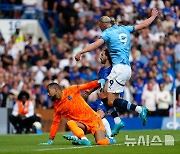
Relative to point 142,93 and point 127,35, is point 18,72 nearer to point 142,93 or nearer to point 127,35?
point 142,93

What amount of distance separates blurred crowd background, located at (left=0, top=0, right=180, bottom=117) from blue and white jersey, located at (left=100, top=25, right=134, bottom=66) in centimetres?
921

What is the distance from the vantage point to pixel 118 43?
16.0m

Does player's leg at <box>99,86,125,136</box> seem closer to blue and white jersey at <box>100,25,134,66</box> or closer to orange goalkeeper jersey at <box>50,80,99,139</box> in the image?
blue and white jersey at <box>100,25,134,66</box>

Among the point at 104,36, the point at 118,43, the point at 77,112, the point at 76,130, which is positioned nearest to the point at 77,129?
the point at 76,130

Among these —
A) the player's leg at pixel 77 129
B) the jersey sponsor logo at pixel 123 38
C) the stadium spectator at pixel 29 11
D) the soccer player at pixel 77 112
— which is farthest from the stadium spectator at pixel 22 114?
the player's leg at pixel 77 129

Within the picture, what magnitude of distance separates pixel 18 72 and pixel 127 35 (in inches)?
451

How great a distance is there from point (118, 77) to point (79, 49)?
43.5ft

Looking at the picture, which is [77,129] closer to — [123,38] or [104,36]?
[104,36]

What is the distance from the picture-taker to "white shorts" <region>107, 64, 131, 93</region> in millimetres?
16156

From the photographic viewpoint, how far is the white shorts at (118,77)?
16.2 metres

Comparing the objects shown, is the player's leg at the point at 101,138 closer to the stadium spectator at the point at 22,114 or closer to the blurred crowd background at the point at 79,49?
the stadium spectator at the point at 22,114

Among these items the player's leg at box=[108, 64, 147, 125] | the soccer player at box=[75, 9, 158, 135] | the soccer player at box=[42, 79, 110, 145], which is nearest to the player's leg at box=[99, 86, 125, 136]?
the player's leg at box=[108, 64, 147, 125]

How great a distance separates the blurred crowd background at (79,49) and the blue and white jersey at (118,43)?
9.21 metres

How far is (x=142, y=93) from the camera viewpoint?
27.3 metres
